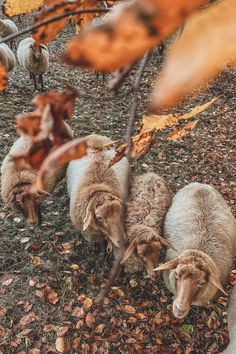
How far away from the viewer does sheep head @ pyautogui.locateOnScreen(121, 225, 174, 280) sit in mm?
3746

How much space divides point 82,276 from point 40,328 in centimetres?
72

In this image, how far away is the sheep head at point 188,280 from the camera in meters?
3.27

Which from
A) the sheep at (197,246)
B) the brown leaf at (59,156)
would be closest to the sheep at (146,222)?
the sheep at (197,246)

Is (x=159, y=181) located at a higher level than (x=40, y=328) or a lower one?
higher

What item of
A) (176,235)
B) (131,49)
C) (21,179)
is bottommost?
(176,235)

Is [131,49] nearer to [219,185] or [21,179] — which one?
[21,179]

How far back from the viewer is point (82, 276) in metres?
4.20

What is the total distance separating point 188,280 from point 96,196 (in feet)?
4.49

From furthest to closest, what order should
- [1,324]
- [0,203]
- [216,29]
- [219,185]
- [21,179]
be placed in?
[219,185]
[0,203]
[21,179]
[1,324]
[216,29]

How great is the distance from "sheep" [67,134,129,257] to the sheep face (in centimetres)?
20

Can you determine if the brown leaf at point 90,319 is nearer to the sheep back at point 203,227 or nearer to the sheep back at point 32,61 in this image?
the sheep back at point 203,227

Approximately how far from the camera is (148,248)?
3746 millimetres

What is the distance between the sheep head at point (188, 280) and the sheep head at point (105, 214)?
77 centimetres

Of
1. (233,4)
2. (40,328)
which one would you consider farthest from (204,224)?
(233,4)
